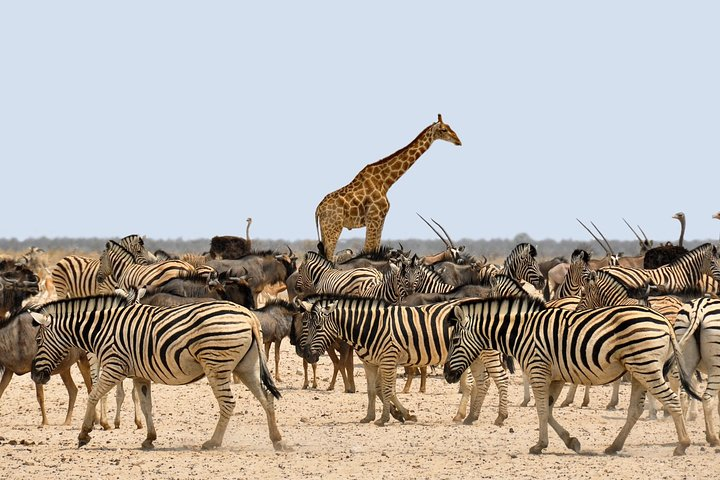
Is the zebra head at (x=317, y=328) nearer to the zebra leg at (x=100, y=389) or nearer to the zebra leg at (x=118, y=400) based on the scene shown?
the zebra leg at (x=118, y=400)

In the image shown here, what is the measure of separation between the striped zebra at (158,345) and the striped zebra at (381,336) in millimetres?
1686

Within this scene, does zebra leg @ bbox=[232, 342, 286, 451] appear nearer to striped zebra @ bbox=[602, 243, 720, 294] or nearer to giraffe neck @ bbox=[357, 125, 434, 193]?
striped zebra @ bbox=[602, 243, 720, 294]

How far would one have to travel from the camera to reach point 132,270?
1928 cm

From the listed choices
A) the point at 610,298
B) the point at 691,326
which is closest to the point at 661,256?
the point at 610,298

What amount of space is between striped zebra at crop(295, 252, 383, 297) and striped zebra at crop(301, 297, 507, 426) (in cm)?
460

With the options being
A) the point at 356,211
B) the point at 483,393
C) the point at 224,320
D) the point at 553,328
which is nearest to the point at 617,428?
the point at 483,393

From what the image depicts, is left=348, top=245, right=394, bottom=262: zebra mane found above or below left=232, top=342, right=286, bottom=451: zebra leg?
above

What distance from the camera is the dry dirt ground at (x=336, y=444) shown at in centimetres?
1088

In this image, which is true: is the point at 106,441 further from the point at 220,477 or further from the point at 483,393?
the point at 483,393

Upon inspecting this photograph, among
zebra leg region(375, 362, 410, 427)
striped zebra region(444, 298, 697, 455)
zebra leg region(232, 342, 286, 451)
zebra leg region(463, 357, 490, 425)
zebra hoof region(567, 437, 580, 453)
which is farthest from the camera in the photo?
zebra leg region(463, 357, 490, 425)

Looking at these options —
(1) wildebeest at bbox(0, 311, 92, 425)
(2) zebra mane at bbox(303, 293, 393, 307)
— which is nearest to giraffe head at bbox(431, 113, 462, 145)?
(2) zebra mane at bbox(303, 293, 393, 307)

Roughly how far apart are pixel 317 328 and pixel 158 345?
2.20m

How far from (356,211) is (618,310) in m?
11.8

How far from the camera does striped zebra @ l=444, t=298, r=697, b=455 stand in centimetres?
1112
